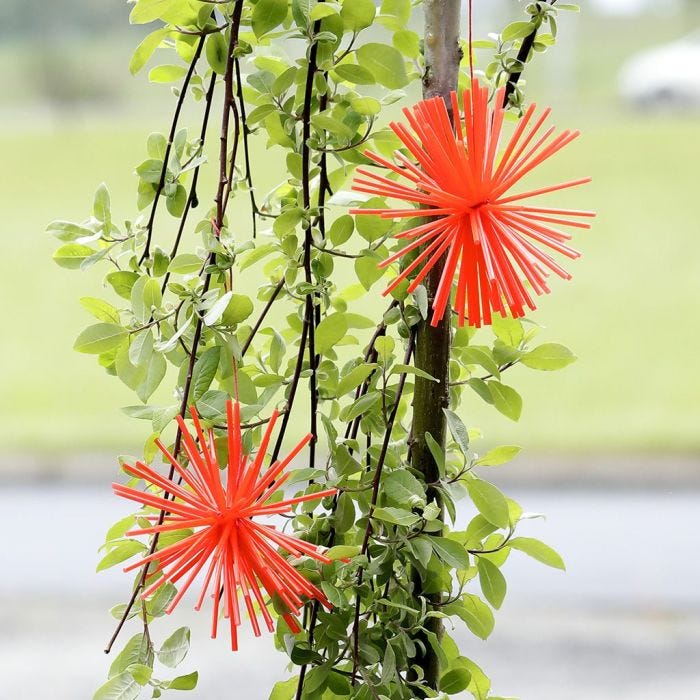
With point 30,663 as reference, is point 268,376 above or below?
below

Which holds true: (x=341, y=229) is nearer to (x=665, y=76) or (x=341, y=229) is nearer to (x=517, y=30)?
(x=517, y=30)

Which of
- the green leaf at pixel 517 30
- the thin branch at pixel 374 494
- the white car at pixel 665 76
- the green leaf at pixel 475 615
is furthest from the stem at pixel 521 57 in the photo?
the white car at pixel 665 76

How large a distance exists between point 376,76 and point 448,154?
75 mm

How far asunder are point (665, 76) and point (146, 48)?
368cm

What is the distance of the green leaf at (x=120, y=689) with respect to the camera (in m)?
0.35

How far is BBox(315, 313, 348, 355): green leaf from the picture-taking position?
0.37 meters

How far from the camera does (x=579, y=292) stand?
10.3 ft

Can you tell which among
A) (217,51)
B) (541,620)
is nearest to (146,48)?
(217,51)

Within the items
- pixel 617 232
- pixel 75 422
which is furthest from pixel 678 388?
pixel 75 422

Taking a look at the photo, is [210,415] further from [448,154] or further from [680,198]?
[680,198]

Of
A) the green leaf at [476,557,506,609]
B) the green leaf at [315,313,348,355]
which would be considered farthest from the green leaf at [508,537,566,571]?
the green leaf at [315,313,348,355]

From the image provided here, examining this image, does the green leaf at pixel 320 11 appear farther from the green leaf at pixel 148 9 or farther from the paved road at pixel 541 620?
the paved road at pixel 541 620

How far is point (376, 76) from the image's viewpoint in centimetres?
37

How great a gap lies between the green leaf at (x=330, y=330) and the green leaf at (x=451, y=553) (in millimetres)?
88
